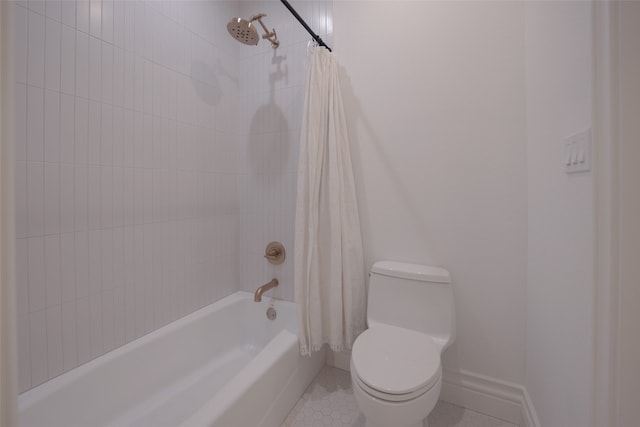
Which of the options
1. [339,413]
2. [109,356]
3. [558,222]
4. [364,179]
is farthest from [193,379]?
[558,222]

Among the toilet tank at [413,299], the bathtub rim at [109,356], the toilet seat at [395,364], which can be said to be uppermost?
the toilet tank at [413,299]

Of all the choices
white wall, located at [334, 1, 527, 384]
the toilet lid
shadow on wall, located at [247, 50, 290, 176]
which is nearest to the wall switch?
white wall, located at [334, 1, 527, 384]

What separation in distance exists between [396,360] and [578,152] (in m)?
0.90

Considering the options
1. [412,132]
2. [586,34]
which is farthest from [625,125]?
[412,132]

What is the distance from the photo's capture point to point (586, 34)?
683 mm

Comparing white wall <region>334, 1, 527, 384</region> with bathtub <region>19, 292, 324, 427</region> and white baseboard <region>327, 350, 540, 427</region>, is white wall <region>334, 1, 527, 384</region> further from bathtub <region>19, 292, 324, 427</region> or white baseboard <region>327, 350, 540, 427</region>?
bathtub <region>19, 292, 324, 427</region>

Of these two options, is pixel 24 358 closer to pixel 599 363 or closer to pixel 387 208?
pixel 387 208

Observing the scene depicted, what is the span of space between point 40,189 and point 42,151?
0.15 metres

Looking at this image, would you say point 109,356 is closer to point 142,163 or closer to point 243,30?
point 142,163

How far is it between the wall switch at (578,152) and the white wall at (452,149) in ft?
1.51

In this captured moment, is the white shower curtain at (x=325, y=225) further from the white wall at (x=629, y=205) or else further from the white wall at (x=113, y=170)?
the white wall at (x=629, y=205)

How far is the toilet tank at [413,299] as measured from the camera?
1.22 metres

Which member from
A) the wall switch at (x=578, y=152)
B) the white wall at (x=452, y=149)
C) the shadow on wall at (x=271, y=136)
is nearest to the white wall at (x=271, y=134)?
the shadow on wall at (x=271, y=136)

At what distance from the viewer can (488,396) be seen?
4.20 feet
